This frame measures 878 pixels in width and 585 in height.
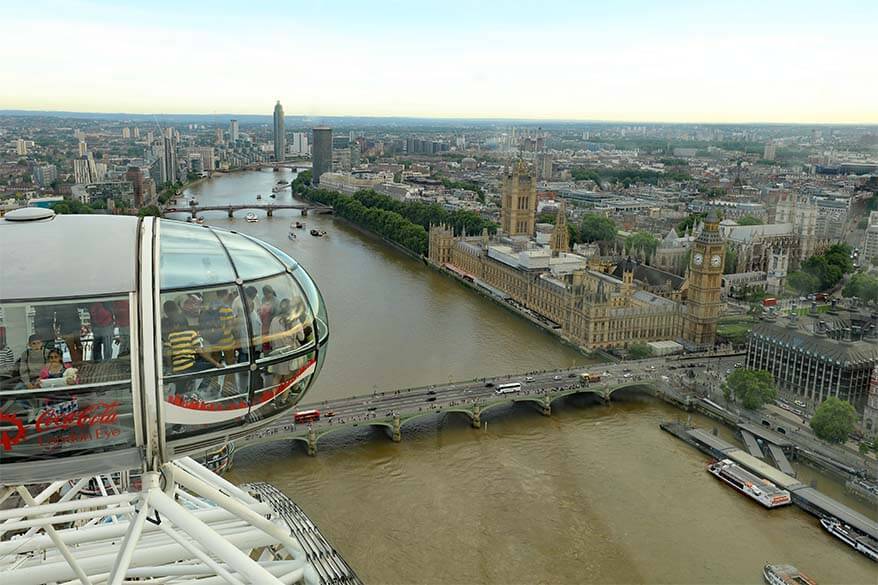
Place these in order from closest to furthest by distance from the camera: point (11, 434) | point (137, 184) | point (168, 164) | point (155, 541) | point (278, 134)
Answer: point (11, 434)
point (155, 541)
point (137, 184)
point (168, 164)
point (278, 134)

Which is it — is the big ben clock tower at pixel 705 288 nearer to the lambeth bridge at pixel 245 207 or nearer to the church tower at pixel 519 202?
the church tower at pixel 519 202

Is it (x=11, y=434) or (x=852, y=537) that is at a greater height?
(x=11, y=434)

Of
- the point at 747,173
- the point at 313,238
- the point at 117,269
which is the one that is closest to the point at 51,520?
the point at 117,269

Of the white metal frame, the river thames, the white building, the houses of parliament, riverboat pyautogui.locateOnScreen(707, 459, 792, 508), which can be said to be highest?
the white metal frame

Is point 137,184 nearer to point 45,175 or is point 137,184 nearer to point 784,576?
point 45,175

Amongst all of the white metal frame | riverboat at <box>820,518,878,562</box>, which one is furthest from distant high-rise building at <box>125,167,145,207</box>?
the white metal frame

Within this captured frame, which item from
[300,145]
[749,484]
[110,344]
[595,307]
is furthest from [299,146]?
[110,344]

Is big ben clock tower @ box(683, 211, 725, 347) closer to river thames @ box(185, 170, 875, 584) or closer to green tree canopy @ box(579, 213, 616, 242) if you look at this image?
river thames @ box(185, 170, 875, 584)
